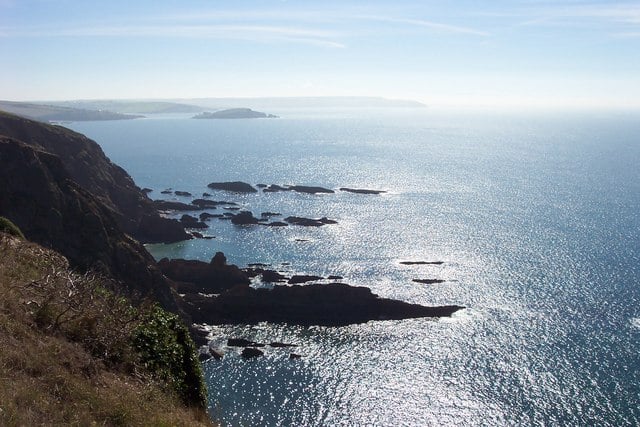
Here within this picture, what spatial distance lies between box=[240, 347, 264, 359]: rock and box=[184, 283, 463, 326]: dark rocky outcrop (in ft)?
32.2

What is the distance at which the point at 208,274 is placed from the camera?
82375 millimetres

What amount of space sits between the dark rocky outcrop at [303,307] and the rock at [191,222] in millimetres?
43937

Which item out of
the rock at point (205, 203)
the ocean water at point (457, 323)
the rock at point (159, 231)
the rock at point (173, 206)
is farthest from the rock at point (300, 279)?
the rock at point (205, 203)

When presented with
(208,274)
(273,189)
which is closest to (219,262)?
(208,274)

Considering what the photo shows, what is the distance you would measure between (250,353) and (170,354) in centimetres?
3730

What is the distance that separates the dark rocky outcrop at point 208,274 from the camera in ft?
267

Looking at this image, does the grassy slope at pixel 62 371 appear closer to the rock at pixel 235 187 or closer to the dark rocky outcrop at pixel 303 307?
the dark rocky outcrop at pixel 303 307

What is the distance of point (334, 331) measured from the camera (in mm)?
67562

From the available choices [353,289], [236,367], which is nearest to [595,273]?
[353,289]

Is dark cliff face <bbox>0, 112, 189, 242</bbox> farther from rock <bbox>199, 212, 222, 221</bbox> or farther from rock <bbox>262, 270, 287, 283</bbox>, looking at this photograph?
rock <bbox>262, 270, 287, 283</bbox>

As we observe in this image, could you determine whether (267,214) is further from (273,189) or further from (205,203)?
(273,189)

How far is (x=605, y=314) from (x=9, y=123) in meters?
104

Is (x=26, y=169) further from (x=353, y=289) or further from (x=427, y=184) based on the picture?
(x=427, y=184)

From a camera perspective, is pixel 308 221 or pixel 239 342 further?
pixel 308 221
